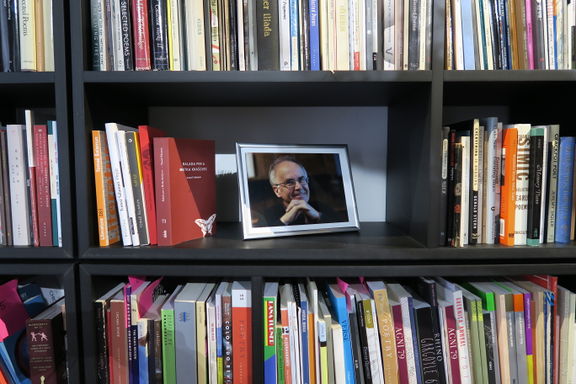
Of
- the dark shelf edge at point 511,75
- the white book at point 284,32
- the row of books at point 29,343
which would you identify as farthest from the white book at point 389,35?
the row of books at point 29,343

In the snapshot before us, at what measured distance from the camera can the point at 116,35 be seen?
81 centimetres

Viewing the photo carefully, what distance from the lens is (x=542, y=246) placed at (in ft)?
2.62

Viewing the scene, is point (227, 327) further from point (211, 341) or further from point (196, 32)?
point (196, 32)

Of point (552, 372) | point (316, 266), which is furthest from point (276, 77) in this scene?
point (552, 372)

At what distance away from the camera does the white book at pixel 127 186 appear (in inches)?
31.7

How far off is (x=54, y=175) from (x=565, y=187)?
1274mm

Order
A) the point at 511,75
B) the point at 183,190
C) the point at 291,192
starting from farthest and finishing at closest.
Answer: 1. the point at 291,192
2. the point at 183,190
3. the point at 511,75

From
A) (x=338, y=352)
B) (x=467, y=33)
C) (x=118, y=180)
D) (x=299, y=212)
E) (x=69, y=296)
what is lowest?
(x=338, y=352)

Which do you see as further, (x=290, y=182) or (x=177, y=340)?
(x=290, y=182)

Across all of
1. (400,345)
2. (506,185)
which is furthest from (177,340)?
(506,185)

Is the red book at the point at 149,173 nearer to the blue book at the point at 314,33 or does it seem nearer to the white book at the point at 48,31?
the white book at the point at 48,31

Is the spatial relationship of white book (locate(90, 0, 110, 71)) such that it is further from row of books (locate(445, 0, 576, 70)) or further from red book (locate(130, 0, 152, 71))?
row of books (locate(445, 0, 576, 70))

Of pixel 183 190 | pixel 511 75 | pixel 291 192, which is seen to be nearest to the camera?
pixel 511 75

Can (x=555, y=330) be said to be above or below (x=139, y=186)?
below
